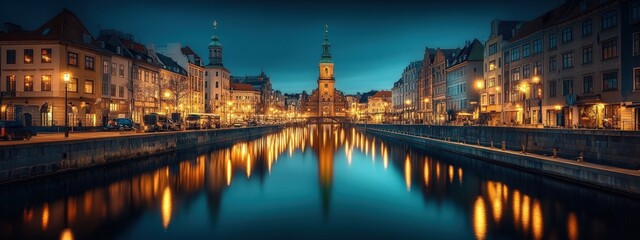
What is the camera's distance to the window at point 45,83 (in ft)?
174

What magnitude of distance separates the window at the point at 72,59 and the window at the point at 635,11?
200 feet

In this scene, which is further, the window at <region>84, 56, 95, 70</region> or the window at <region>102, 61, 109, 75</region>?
the window at <region>102, 61, 109, 75</region>

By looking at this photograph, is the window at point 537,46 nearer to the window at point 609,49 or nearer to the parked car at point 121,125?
the window at point 609,49

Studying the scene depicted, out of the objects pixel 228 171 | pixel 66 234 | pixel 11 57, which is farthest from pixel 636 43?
pixel 11 57

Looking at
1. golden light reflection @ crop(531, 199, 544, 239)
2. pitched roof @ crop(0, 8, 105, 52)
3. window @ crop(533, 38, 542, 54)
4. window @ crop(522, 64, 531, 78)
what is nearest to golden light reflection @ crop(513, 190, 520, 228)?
golden light reflection @ crop(531, 199, 544, 239)

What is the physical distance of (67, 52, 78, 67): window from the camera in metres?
54.3

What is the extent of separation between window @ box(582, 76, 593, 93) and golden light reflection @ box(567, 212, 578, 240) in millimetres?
33477

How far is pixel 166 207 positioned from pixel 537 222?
17424 millimetres

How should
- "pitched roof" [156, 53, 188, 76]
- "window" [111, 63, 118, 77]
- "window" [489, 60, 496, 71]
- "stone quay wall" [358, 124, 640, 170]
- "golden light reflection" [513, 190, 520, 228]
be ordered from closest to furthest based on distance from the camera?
1. "golden light reflection" [513, 190, 520, 228]
2. "stone quay wall" [358, 124, 640, 170]
3. "window" [111, 63, 118, 77]
4. "window" [489, 60, 496, 71]
5. "pitched roof" [156, 53, 188, 76]

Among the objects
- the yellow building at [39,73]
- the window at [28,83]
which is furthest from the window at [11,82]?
the window at [28,83]

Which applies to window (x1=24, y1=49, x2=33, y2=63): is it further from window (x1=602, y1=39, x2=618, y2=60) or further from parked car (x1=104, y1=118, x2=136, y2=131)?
window (x1=602, y1=39, x2=618, y2=60)

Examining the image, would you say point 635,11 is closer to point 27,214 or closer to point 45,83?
point 27,214

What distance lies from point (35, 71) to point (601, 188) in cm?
5823

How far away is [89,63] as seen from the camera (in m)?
58.5
